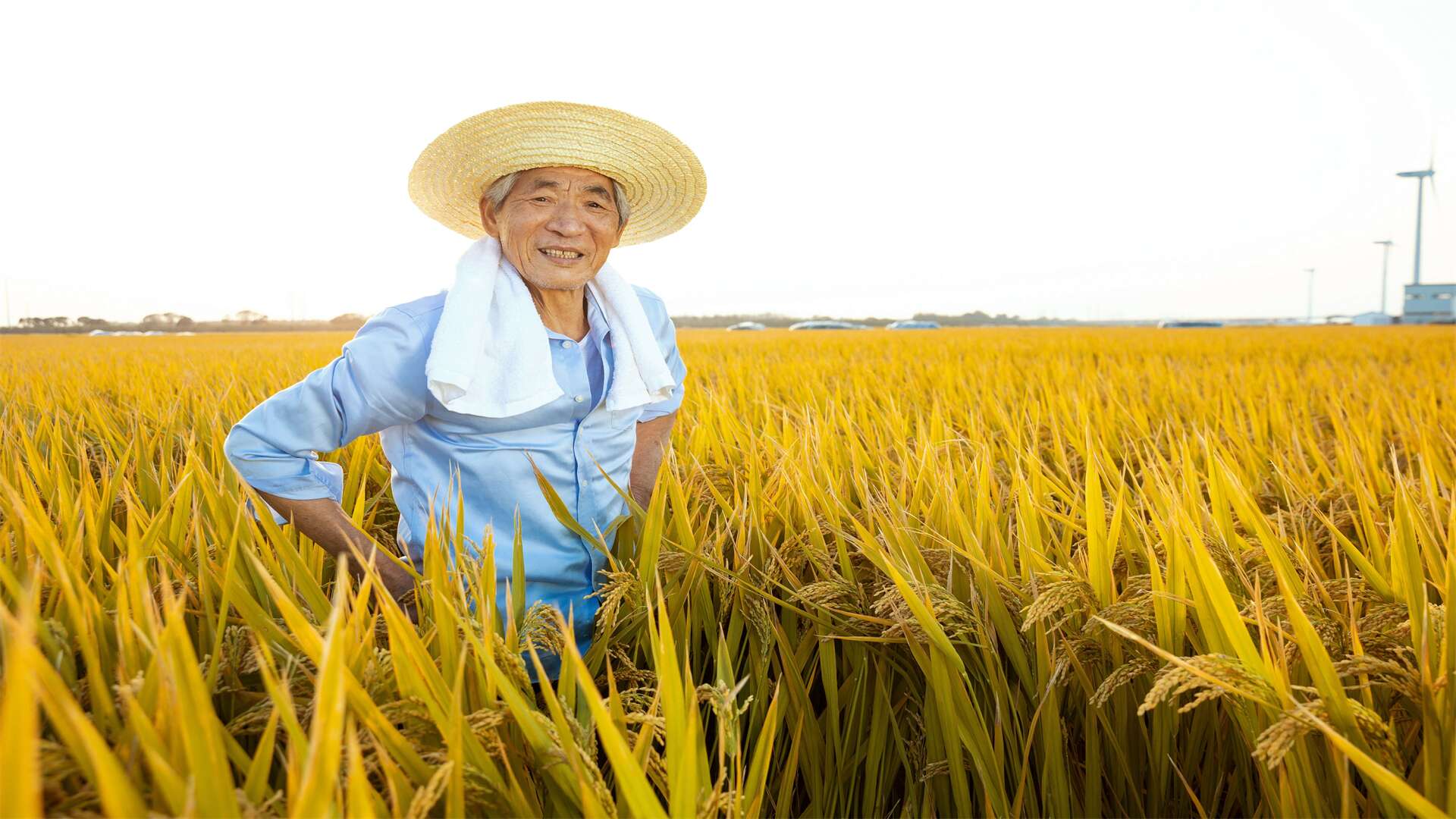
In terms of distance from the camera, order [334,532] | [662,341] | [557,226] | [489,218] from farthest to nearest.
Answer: [662,341]
[489,218]
[557,226]
[334,532]

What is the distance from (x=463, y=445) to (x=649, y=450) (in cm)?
53

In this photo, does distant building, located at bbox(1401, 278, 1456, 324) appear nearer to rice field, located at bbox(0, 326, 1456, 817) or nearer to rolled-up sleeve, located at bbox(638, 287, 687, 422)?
rolled-up sleeve, located at bbox(638, 287, 687, 422)

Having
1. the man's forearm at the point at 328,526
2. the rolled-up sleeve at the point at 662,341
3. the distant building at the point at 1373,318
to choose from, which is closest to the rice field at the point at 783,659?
the man's forearm at the point at 328,526

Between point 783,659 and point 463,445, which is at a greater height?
point 463,445

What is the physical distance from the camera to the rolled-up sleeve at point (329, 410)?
138 cm

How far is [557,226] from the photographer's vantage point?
160cm

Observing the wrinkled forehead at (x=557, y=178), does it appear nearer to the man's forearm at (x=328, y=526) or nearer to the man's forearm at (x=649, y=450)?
the man's forearm at (x=649, y=450)

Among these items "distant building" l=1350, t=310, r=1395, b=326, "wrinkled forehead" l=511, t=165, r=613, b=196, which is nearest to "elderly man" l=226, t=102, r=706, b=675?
"wrinkled forehead" l=511, t=165, r=613, b=196

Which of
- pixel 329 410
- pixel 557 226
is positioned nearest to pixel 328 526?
pixel 329 410

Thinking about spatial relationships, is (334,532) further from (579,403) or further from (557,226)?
(557,226)

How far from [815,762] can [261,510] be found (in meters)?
0.82

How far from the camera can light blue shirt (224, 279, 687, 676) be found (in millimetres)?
1394

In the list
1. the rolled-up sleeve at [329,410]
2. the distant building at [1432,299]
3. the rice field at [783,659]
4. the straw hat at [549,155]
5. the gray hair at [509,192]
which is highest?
the distant building at [1432,299]

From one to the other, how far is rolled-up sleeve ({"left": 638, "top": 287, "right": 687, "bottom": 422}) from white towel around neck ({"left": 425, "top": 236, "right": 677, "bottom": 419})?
21 centimetres
